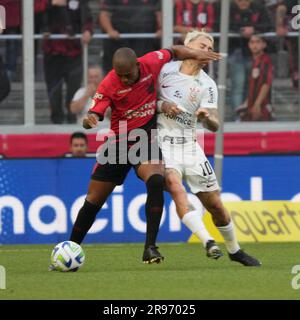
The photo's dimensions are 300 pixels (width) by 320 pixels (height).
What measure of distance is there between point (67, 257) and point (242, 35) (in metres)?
8.53

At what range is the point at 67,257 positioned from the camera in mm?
10617

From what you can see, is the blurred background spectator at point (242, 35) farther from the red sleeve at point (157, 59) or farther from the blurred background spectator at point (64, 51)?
the red sleeve at point (157, 59)

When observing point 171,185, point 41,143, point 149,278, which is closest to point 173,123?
point 171,185

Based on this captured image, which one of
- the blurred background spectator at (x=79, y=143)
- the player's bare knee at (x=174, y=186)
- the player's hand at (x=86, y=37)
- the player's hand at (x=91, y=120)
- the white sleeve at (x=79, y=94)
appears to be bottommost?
the blurred background spectator at (x=79, y=143)

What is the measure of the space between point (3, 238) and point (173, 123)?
4653 millimetres

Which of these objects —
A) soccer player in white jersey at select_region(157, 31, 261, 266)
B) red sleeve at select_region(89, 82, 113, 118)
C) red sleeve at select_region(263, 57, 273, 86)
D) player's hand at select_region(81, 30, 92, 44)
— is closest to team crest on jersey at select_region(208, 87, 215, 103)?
soccer player in white jersey at select_region(157, 31, 261, 266)

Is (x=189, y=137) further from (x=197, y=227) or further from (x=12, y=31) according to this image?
(x=12, y=31)

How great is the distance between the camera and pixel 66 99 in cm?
1811

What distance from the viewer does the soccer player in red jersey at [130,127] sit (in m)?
10.9

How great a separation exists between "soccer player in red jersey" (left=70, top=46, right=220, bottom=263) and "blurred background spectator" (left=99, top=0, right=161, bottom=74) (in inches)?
274

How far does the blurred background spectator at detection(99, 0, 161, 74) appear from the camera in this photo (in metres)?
18.2

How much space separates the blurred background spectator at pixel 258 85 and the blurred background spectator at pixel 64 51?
2.62 meters

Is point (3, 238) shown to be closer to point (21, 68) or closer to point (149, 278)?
point (21, 68)

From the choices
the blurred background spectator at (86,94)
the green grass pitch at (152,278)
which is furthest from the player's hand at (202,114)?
the blurred background spectator at (86,94)
